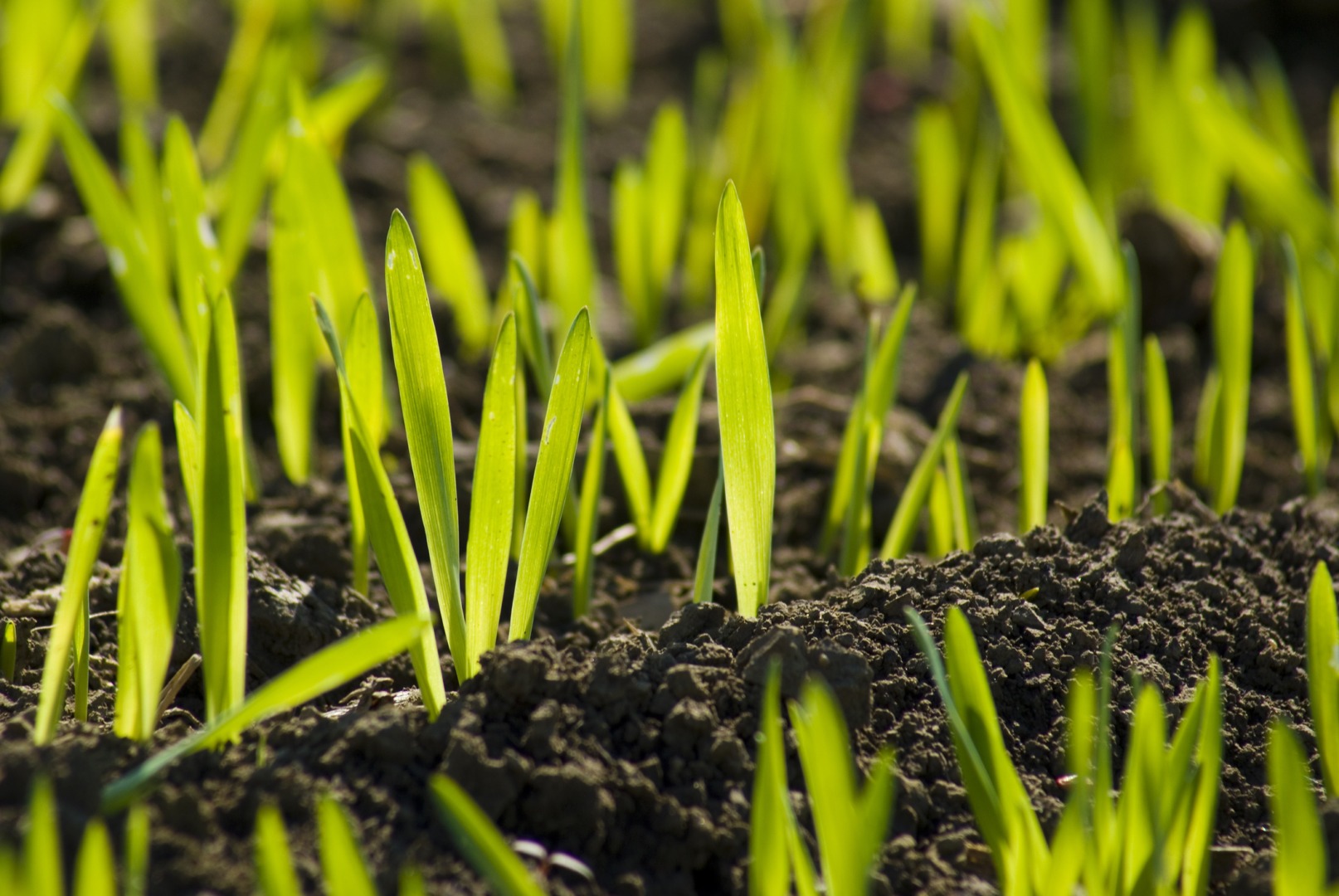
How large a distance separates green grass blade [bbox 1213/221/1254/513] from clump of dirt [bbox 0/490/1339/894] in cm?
31

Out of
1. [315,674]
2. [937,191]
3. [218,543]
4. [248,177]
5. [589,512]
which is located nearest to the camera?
[315,674]

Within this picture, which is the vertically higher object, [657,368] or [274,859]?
[657,368]

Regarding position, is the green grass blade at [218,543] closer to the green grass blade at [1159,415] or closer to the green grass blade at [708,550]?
the green grass blade at [708,550]

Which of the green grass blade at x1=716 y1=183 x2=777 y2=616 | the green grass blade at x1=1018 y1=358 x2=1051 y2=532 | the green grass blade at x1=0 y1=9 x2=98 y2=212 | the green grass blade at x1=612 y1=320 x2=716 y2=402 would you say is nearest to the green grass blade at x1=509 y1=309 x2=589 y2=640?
the green grass blade at x1=716 y1=183 x2=777 y2=616

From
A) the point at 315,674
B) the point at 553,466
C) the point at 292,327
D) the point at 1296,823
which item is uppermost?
the point at 292,327

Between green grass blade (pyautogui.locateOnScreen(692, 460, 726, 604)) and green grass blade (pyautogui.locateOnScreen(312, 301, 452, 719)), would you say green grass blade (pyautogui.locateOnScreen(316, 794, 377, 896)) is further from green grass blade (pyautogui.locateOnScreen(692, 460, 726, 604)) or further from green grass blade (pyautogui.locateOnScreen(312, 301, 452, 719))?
green grass blade (pyautogui.locateOnScreen(692, 460, 726, 604))

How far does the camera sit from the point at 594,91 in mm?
2721

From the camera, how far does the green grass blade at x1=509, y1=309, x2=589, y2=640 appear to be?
0.92 metres

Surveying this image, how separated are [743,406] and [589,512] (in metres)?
0.26

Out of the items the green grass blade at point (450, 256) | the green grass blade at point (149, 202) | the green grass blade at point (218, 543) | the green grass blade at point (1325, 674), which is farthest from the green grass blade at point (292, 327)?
the green grass blade at point (1325, 674)

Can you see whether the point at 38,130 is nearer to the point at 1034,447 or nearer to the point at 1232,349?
the point at 1034,447

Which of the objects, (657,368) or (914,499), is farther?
(657,368)

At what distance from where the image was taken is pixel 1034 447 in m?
1.26

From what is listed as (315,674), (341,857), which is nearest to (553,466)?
(315,674)
